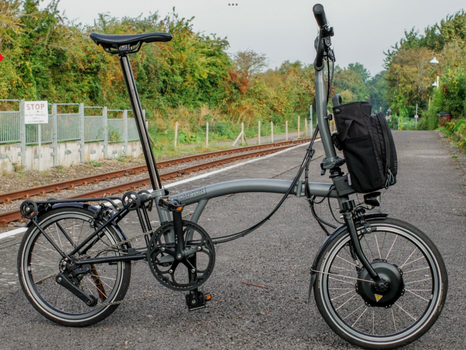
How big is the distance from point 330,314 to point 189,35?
36.2 meters

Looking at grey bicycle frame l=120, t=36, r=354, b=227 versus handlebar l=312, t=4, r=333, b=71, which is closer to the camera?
handlebar l=312, t=4, r=333, b=71

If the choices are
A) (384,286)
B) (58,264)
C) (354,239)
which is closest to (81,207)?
(58,264)

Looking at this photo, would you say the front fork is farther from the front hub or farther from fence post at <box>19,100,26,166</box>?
fence post at <box>19,100,26,166</box>

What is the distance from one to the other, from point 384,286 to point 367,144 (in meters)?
0.84

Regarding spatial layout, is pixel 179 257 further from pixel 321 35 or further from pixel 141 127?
pixel 321 35

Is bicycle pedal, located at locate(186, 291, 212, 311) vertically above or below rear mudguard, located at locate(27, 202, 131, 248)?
below

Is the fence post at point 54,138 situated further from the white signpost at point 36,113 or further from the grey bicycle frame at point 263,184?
the grey bicycle frame at point 263,184

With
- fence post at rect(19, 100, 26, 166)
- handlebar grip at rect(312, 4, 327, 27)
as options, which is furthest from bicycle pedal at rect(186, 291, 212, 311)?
fence post at rect(19, 100, 26, 166)

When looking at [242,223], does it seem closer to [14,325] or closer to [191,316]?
[191,316]

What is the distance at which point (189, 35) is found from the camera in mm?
37688

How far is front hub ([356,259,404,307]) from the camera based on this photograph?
319 cm

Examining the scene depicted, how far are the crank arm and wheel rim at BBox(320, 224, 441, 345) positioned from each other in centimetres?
145

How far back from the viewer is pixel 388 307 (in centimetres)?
325

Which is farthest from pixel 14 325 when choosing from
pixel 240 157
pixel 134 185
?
pixel 240 157
